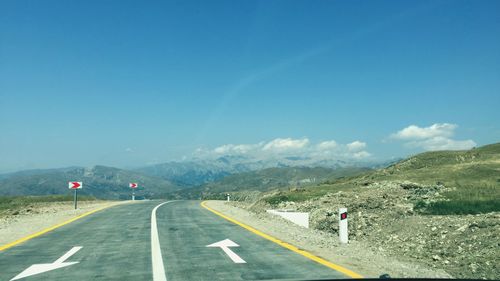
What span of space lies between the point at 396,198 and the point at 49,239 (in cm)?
2329

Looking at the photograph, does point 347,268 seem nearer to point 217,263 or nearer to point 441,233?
point 217,263

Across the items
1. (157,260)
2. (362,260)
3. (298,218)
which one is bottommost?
(362,260)

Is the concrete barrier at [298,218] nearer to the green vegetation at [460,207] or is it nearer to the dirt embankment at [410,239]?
the dirt embankment at [410,239]

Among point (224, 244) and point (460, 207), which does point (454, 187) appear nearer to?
point (460, 207)

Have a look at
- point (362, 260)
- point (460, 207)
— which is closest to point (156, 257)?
point (362, 260)

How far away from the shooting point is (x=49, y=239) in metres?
14.1

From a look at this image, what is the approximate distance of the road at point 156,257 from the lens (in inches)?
332

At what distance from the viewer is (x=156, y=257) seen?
10430 millimetres

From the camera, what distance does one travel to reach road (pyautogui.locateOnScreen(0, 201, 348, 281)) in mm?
8438

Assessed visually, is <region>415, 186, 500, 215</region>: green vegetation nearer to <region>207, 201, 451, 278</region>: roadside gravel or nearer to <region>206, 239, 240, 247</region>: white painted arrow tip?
<region>207, 201, 451, 278</region>: roadside gravel

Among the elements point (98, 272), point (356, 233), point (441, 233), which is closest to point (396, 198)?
point (356, 233)

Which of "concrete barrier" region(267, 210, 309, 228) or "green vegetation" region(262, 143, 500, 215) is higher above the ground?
"green vegetation" region(262, 143, 500, 215)

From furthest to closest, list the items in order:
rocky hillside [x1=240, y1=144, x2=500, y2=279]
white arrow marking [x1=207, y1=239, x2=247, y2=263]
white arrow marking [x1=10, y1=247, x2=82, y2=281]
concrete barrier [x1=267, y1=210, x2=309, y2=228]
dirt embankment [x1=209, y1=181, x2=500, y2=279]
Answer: concrete barrier [x1=267, y1=210, x2=309, y2=228]
rocky hillside [x1=240, y1=144, x2=500, y2=279]
dirt embankment [x1=209, y1=181, x2=500, y2=279]
white arrow marking [x1=207, y1=239, x2=247, y2=263]
white arrow marking [x1=10, y1=247, x2=82, y2=281]

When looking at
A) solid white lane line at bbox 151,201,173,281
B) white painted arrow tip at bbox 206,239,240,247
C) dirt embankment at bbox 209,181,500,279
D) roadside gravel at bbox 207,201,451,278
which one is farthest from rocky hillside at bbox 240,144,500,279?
solid white lane line at bbox 151,201,173,281
